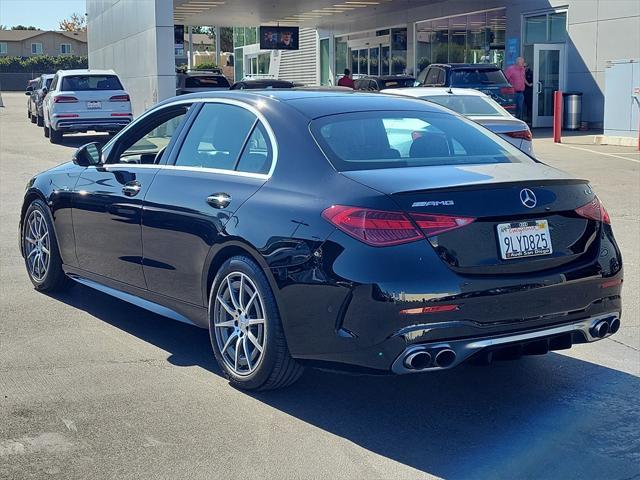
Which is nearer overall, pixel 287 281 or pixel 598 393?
pixel 287 281

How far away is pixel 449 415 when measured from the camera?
4820mm

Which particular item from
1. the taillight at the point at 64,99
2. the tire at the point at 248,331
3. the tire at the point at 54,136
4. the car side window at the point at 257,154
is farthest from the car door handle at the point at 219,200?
the tire at the point at 54,136

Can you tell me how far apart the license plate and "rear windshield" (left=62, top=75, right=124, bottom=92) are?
66.9 feet

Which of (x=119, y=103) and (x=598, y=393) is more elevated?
(x=119, y=103)

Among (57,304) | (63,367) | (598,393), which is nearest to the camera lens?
(598,393)

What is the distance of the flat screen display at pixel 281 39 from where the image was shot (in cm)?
4355

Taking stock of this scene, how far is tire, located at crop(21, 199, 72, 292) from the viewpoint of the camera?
7.19 meters

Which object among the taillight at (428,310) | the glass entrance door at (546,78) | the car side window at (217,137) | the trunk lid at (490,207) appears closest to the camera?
the taillight at (428,310)

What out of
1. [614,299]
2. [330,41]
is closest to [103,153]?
[614,299]

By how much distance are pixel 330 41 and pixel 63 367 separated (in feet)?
138

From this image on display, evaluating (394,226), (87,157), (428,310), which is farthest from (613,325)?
(87,157)

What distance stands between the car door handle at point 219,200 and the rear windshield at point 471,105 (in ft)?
27.0

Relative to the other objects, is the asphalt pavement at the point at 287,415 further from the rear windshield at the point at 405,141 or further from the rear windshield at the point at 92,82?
the rear windshield at the point at 92,82

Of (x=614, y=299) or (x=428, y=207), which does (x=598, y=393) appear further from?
(x=428, y=207)
